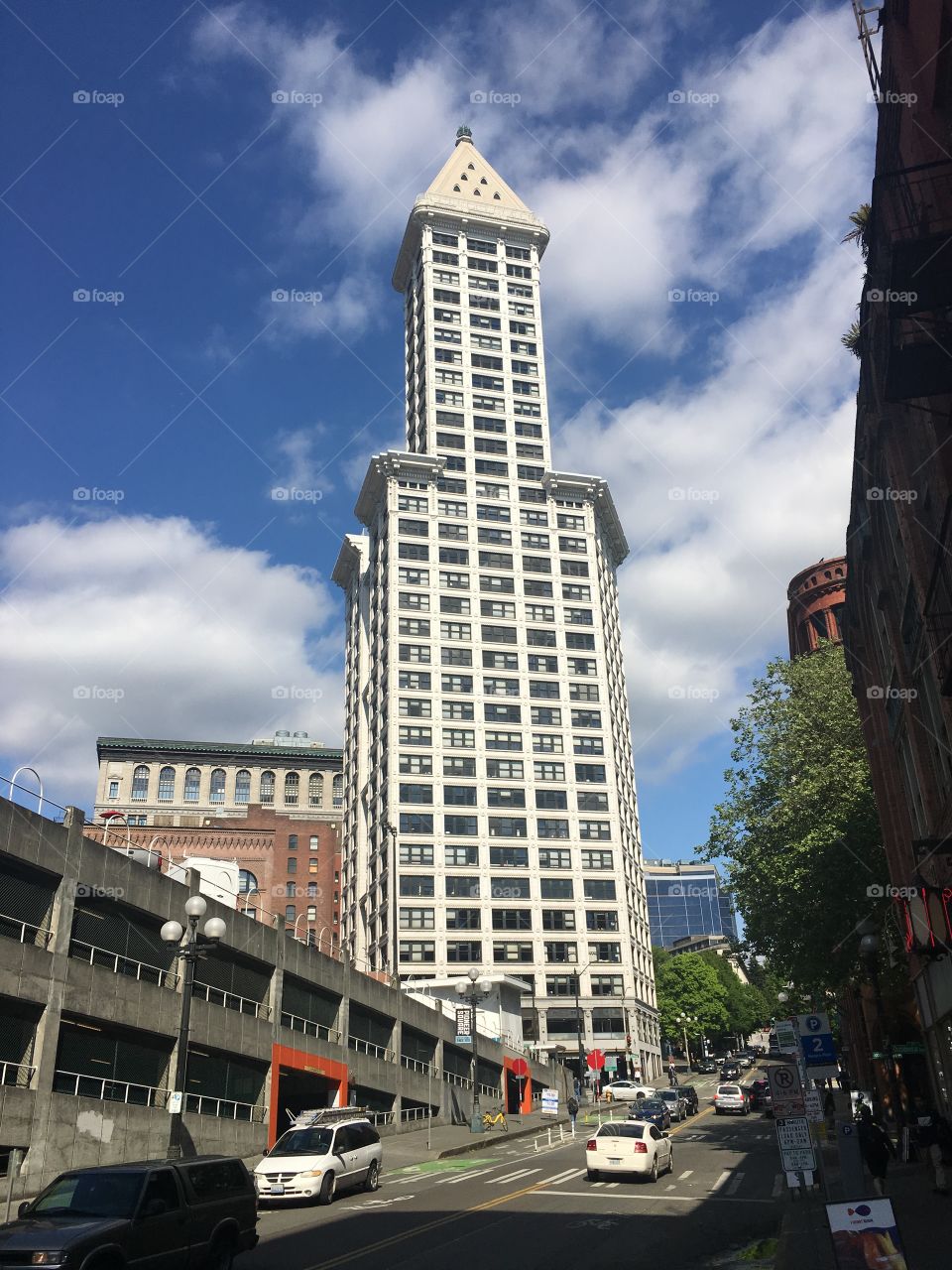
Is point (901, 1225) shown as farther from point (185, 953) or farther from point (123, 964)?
point (123, 964)

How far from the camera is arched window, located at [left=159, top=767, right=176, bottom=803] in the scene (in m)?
132

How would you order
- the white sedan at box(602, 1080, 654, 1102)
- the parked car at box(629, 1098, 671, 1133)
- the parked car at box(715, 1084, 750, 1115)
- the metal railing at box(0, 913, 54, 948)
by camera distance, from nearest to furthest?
the metal railing at box(0, 913, 54, 948), the parked car at box(629, 1098, 671, 1133), the parked car at box(715, 1084, 750, 1115), the white sedan at box(602, 1080, 654, 1102)

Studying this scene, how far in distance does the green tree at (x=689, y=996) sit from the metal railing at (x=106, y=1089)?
317 feet

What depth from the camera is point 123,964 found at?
85.5 feet

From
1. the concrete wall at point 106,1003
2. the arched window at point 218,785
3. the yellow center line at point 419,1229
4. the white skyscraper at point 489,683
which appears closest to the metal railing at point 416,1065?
the concrete wall at point 106,1003

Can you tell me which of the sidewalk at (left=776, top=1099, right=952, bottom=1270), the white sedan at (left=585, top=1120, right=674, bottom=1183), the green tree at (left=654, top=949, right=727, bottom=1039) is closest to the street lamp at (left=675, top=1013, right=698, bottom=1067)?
the green tree at (left=654, top=949, right=727, bottom=1039)

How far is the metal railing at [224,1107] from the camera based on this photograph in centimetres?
2794

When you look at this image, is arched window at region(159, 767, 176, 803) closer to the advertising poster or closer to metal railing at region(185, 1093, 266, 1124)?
metal railing at region(185, 1093, 266, 1124)

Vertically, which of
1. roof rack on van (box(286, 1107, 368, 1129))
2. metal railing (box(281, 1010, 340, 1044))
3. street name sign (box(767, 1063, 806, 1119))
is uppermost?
metal railing (box(281, 1010, 340, 1044))

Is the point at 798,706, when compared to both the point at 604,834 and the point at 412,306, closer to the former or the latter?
the point at 604,834

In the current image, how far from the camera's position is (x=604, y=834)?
3605 inches

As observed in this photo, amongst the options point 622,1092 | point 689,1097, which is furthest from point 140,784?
point 689,1097

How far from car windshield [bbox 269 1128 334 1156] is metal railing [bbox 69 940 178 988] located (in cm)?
628

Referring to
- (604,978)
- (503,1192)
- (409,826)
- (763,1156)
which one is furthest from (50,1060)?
(604,978)
